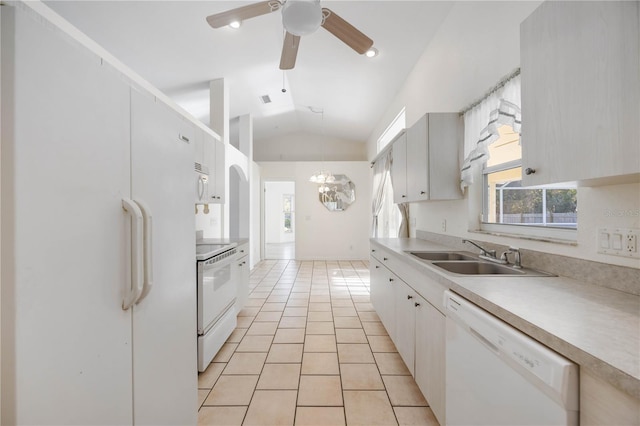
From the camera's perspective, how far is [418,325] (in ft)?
5.47

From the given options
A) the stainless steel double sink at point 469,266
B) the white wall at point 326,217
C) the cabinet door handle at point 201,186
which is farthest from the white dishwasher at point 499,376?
the white wall at point 326,217

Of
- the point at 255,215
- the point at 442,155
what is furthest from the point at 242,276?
the point at 255,215

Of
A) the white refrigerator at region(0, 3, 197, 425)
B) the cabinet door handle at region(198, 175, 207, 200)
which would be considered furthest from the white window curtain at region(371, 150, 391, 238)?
the white refrigerator at region(0, 3, 197, 425)

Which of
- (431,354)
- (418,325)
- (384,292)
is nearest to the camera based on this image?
(431,354)

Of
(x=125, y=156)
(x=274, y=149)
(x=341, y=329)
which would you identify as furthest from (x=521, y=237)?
(x=274, y=149)

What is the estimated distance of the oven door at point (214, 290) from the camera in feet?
6.62

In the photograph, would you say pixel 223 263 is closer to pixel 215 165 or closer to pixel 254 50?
pixel 215 165

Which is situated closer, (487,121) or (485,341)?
(485,341)

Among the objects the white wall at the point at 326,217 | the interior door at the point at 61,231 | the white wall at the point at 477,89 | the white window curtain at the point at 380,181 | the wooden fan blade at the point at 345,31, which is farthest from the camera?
the white wall at the point at 326,217

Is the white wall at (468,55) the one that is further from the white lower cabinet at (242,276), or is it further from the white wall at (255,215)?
the white wall at (255,215)

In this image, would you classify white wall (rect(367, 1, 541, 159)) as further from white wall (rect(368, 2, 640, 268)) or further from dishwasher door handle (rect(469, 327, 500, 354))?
dishwasher door handle (rect(469, 327, 500, 354))

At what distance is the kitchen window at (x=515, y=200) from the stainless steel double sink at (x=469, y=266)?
0.29m

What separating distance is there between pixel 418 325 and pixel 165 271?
1466 mm

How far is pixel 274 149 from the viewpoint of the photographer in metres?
7.41
